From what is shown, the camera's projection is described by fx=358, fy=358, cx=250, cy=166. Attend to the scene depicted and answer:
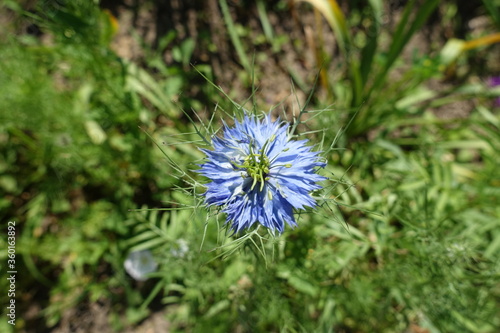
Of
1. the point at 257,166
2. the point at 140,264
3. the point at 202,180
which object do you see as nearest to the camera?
the point at 257,166

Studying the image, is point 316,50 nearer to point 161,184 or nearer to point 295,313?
point 161,184

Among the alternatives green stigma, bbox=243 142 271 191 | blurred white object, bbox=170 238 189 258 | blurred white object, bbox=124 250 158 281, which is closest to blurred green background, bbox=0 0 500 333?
blurred white object, bbox=170 238 189 258

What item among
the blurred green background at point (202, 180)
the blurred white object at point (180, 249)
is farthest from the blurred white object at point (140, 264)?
the blurred white object at point (180, 249)

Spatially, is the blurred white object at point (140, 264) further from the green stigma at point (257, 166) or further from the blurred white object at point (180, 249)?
the green stigma at point (257, 166)

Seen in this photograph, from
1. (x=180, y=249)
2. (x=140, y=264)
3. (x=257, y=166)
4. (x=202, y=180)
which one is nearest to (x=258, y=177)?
(x=257, y=166)

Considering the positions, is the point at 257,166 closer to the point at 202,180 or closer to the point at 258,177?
the point at 258,177
